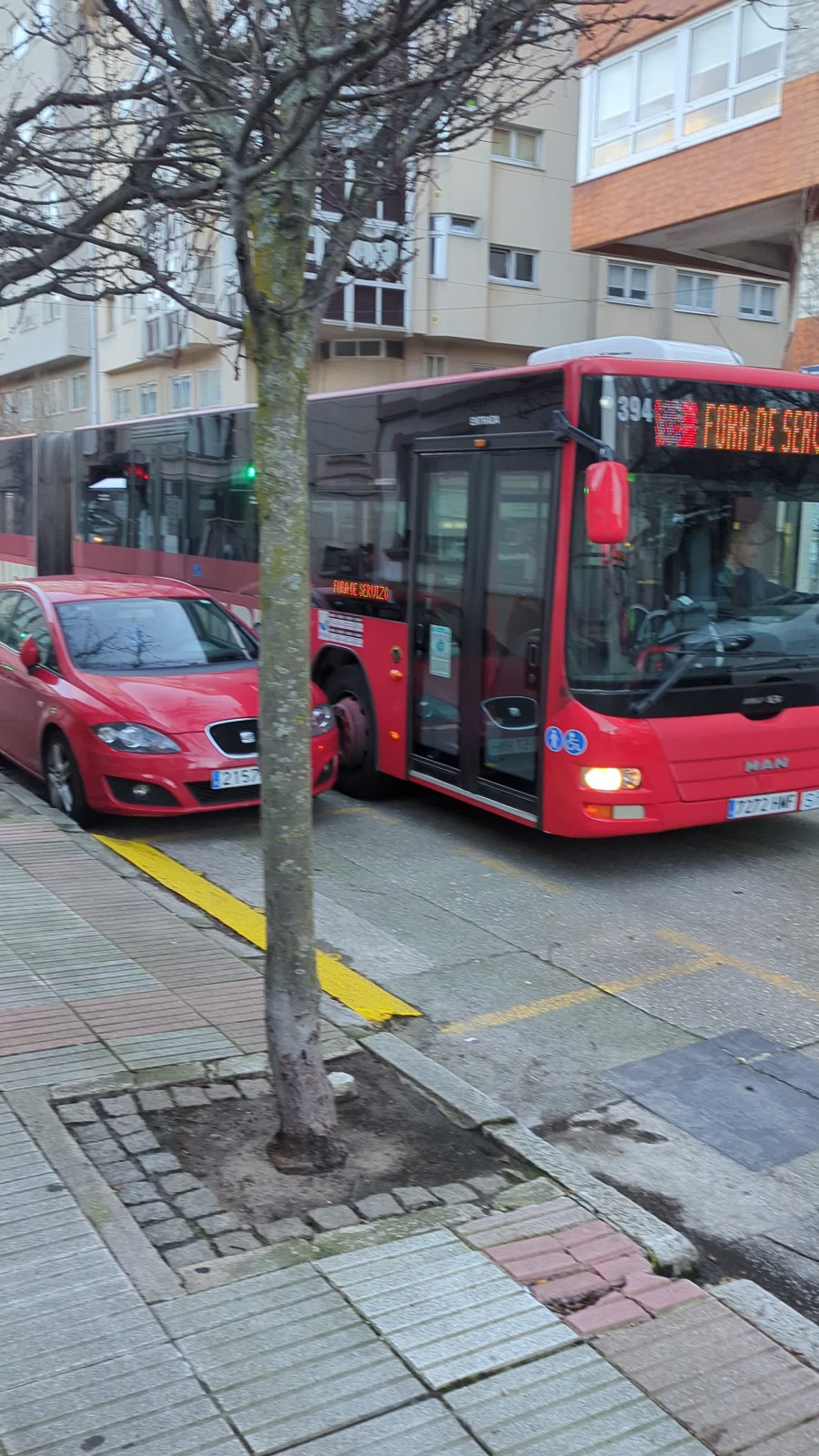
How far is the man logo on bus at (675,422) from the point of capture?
23.3 ft

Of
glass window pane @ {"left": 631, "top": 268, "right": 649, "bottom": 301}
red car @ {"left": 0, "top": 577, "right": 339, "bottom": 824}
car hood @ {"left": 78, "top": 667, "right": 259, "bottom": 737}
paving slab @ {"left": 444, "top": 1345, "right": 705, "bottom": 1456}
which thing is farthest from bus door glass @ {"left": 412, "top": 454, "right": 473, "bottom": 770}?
glass window pane @ {"left": 631, "top": 268, "right": 649, "bottom": 301}

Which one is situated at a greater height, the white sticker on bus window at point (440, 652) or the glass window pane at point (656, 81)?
the glass window pane at point (656, 81)

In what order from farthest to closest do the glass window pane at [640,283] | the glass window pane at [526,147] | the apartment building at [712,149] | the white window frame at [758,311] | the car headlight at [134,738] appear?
the white window frame at [758,311], the glass window pane at [640,283], the glass window pane at [526,147], the apartment building at [712,149], the car headlight at [134,738]

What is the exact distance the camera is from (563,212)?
30.8 metres

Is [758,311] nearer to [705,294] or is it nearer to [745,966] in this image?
[705,294]

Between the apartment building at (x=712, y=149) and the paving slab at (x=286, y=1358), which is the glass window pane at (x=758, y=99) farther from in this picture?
the paving slab at (x=286, y=1358)

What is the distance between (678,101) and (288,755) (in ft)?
51.4

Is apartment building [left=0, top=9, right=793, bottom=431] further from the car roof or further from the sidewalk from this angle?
the sidewalk

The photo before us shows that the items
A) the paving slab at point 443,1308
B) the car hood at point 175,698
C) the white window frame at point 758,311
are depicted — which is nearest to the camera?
the paving slab at point 443,1308

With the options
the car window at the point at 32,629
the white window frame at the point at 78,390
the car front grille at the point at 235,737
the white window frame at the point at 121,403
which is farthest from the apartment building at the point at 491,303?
the car front grille at the point at 235,737

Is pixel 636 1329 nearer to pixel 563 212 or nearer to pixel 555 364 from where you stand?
pixel 555 364

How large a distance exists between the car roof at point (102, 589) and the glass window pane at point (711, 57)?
11.0 metres

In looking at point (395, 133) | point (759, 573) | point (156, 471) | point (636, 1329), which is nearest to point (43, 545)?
point (156, 471)

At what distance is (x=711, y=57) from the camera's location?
1622cm
